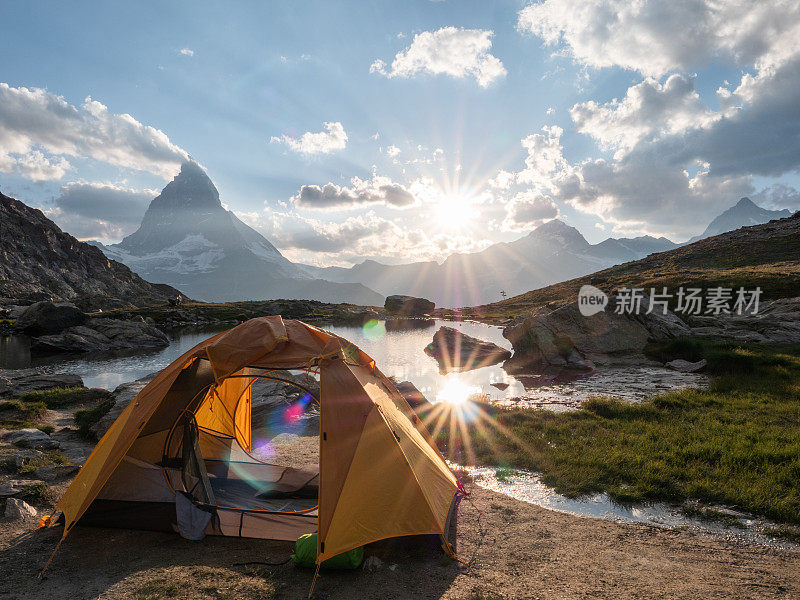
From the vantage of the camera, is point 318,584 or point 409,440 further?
point 409,440

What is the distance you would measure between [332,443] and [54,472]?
8.31 meters

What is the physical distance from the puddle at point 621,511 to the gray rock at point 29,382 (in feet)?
72.1

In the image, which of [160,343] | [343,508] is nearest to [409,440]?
[343,508]

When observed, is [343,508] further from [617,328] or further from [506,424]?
[617,328]

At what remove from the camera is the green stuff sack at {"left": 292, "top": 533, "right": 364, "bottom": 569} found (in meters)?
6.63

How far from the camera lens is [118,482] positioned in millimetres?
8461

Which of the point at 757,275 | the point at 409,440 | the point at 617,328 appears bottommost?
the point at 409,440

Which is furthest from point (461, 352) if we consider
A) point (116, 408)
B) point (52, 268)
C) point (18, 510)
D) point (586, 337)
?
point (52, 268)

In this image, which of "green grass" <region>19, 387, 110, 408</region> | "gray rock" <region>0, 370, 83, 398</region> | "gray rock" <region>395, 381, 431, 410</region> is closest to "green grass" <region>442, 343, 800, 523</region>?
"gray rock" <region>395, 381, 431, 410</region>

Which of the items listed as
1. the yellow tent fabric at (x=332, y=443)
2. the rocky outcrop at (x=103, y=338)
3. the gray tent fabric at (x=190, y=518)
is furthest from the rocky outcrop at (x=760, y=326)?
the rocky outcrop at (x=103, y=338)

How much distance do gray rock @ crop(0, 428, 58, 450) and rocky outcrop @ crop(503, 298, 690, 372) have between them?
84.8 ft

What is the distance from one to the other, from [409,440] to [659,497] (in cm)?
596

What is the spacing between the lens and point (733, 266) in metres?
83.4

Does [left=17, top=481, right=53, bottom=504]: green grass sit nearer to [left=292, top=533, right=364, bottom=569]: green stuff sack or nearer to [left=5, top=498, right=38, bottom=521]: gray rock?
[left=5, top=498, right=38, bottom=521]: gray rock
